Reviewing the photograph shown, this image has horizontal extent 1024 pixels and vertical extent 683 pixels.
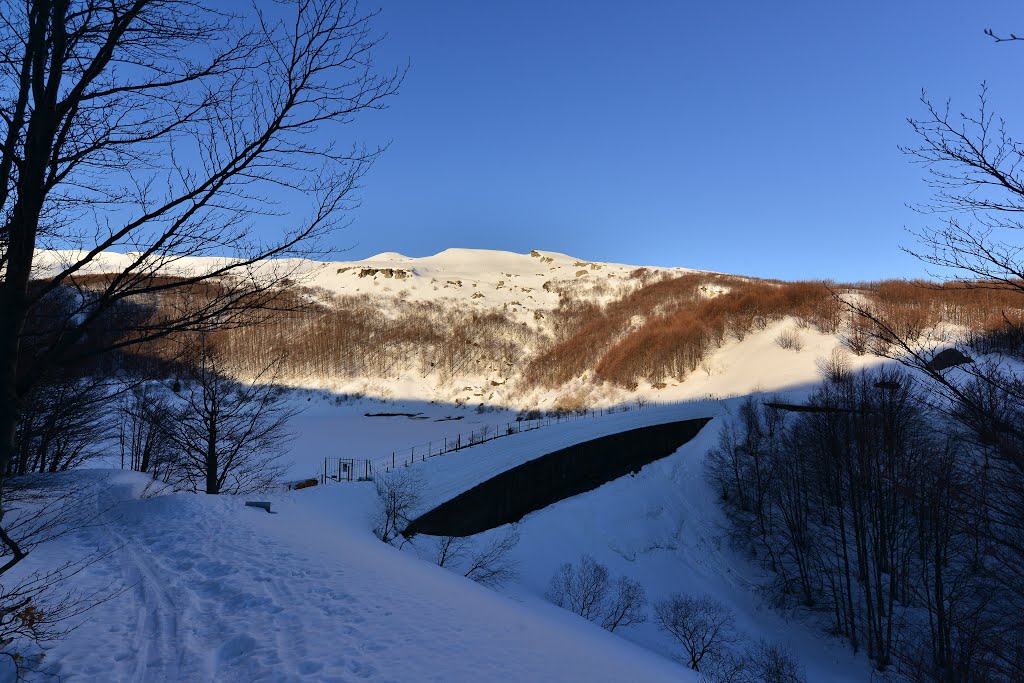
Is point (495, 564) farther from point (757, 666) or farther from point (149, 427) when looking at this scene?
point (149, 427)

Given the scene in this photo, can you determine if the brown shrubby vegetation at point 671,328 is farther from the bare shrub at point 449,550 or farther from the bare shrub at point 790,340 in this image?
the bare shrub at point 449,550

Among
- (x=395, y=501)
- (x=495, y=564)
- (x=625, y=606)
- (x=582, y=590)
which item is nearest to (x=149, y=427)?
(x=395, y=501)

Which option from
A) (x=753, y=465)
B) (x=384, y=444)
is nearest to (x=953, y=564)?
(x=753, y=465)

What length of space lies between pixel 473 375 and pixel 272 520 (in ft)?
204

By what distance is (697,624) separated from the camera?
60.0 ft

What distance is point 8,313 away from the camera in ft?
9.16

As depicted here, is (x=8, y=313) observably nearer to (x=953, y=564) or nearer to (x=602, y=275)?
(x=953, y=564)

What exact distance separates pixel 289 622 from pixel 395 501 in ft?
40.4

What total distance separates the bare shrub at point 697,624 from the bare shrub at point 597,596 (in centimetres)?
99

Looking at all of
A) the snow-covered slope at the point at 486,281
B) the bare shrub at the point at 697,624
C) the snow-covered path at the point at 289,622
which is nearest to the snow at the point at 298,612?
the snow-covered path at the point at 289,622

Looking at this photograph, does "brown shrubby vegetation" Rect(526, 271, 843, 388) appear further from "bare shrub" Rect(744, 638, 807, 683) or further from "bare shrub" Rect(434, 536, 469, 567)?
"bare shrub" Rect(434, 536, 469, 567)

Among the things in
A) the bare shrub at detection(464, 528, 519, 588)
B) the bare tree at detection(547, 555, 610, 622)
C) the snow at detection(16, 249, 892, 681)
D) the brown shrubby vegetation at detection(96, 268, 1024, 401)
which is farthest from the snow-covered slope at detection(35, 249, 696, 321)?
the bare tree at detection(547, 555, 610, 622)

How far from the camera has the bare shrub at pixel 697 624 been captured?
1734cm

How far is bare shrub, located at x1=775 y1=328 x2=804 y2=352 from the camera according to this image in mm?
51166
